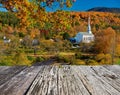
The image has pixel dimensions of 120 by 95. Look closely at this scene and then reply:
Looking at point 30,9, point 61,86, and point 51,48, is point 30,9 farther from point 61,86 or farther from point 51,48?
point 51,48

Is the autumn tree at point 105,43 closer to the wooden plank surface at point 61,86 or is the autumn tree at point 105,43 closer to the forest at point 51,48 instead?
the forest at point 51,48

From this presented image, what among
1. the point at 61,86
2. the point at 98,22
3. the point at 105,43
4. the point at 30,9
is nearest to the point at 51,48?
the point at 105,43

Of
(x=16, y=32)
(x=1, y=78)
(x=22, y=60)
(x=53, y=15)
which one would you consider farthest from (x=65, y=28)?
(x=16, y=32)

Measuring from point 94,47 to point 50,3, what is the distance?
220 feet

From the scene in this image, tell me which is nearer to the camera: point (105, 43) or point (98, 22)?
point (105, 43)

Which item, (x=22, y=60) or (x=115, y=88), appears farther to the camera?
(x=22, y=60)

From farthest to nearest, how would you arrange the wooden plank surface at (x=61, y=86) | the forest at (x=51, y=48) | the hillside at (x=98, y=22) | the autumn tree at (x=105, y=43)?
the hillside at (x=98, y=22) → the autumn tree at (x=105, y=43) → the forest at (x=51, y=48) → the wooden plank surface at (x=61, y=86)

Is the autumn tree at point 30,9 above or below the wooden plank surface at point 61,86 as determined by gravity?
above

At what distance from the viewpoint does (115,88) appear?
5.10ft

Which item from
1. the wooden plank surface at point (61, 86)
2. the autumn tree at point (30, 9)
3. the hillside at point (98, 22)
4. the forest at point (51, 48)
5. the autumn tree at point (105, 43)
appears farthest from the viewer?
the hillside at point (98, 22)

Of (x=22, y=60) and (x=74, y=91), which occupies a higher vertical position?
(x=74, y=91)

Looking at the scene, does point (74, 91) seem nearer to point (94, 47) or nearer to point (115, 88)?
point (115, 88)

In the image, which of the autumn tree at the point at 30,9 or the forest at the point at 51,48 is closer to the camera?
the autumn tree at the point at 30,9

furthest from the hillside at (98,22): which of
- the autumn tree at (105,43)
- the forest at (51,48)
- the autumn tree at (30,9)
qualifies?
the autumn tree at (30,9)
